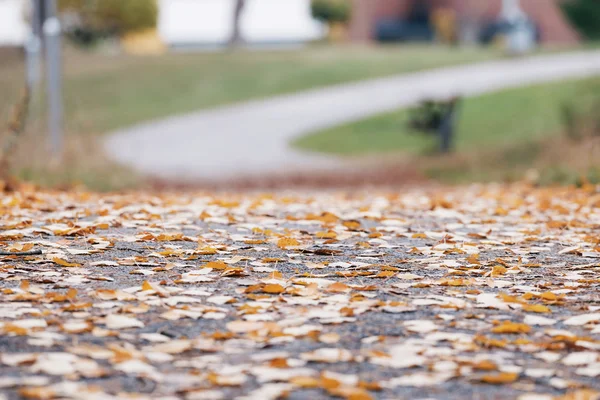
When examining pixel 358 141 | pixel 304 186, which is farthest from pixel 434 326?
pixel 358 141

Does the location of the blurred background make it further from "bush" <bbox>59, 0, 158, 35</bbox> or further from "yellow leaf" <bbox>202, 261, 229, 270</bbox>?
"yellow leaf" <bbox>202, 261, 229, 270</bbox>

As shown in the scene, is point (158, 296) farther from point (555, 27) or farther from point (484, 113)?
point (555, 27)

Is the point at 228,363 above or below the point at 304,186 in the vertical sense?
above

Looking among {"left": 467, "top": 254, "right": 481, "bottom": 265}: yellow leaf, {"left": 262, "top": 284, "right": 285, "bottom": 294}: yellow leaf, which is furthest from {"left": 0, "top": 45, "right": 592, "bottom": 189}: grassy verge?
{"left": 262, "top": 284, "right": 285, "bottom": 294}: yellow leaf

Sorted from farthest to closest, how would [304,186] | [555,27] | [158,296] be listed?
[555,27], [304,186], [158,296]

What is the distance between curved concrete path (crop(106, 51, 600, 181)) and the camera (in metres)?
18.8

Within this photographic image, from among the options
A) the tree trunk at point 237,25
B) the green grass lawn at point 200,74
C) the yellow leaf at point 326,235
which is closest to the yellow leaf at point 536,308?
the yellow leaf at point 326,235

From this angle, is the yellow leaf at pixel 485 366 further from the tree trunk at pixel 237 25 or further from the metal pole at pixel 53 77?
the tree trunk at pixel 237 25

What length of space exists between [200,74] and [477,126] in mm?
12027

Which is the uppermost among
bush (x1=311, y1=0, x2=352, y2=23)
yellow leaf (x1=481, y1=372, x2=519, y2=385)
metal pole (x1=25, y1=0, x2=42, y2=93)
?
bush (x1=311, y1=0, x2=352, y2=23)

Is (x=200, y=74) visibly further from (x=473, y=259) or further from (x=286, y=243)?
(x=473, y=259)

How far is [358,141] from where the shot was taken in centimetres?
2173

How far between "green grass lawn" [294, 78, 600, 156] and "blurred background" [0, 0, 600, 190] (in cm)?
6

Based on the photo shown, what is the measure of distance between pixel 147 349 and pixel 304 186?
11.4m
